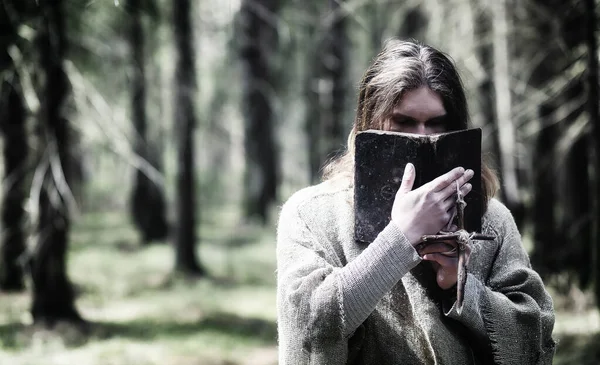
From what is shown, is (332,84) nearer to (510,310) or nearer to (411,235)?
(510,310)

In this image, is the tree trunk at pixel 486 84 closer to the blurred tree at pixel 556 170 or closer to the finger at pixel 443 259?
the blurred tree at pixel 556 170

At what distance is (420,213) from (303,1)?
1753 cm

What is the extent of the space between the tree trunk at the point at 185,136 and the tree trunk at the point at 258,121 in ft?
12.4

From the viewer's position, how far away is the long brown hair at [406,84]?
7.07ft

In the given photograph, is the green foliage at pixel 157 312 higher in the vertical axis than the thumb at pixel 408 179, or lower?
lower

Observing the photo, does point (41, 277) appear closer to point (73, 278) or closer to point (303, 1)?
point (73, 278)

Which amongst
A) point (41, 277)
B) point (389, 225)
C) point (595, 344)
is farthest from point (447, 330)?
point (41, 277)

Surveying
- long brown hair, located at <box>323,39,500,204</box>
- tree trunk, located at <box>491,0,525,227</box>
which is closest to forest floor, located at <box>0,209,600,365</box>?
tree trunk, located at <box>491,0,525,227</box>

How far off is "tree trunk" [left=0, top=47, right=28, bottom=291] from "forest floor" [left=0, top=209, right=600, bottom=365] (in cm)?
41

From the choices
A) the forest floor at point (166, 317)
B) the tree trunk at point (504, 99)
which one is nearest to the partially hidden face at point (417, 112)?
the forest floor at point (166, 317)

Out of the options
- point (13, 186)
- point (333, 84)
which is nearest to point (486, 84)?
point (333, 84)

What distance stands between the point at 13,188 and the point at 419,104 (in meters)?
8.82

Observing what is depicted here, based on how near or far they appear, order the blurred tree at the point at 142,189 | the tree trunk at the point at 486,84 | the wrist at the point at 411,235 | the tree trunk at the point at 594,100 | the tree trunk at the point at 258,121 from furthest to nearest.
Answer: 1. the tree trunk at the point at 258,121
2. the blurred tree at the point at 142,189
3. the tree trunk at the point at 486,84
4. the tree trunk at the point at 594,100
5. the wrist at the point at 411,235

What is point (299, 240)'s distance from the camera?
84.7 inches
